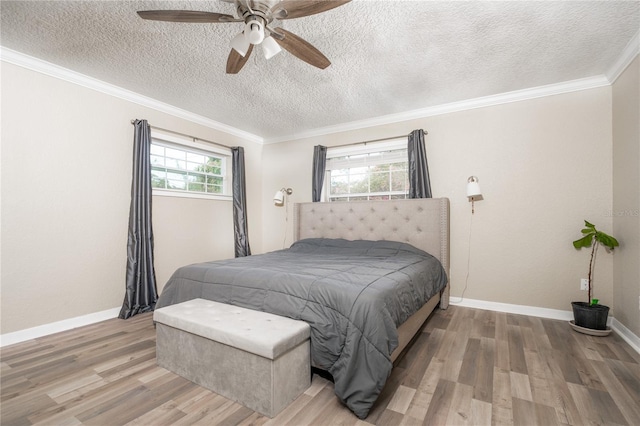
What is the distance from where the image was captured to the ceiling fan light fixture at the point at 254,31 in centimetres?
171

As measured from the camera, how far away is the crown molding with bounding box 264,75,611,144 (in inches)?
116

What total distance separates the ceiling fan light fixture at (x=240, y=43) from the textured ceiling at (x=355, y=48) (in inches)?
13.8

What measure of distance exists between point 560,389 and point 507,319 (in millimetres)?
1319

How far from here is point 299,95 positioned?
3.33m

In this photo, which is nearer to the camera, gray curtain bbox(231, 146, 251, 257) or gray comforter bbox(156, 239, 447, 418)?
gray comforter bbox(156, 239, 447, 418)

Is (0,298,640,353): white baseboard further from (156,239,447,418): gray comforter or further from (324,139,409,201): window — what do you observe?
(324,139,409,201): window

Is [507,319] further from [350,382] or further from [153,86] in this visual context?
[153,86]

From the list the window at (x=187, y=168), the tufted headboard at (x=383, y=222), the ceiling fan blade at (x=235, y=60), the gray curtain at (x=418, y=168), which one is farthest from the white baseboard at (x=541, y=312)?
the window at (x=187, y=168)

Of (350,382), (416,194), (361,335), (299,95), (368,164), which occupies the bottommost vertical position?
(350,382)

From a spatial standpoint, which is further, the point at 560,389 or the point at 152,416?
the point at 560,389

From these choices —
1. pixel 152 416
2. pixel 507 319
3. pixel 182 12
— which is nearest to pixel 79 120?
pixel 182 12

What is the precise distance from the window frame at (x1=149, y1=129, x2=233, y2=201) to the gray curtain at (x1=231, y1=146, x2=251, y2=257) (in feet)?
0.44

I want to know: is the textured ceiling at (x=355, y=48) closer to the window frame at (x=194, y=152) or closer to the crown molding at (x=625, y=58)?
the crown molding at (x=625, y=58)

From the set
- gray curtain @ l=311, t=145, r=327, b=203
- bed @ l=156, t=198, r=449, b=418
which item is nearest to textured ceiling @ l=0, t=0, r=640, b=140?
gray curtain @ l=311, t=145, r=327, b=203
